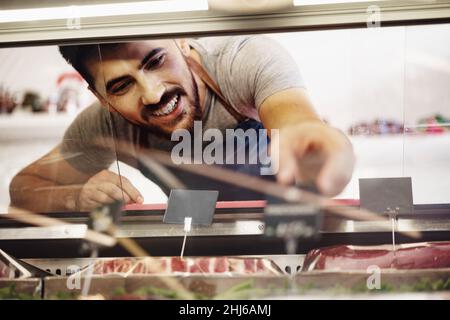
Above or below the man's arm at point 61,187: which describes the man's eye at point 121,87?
above

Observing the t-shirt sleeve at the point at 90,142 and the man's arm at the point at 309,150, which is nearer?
the man's arm at the point at 309,150

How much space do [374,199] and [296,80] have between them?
0.72 meters

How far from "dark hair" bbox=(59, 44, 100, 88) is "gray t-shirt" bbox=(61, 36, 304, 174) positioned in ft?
0.57

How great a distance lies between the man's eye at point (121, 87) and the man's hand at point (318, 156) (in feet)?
2.86

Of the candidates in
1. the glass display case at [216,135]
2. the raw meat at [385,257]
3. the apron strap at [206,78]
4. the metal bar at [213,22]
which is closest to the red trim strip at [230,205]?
the glass display case at [216,135]

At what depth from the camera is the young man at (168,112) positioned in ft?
9.34

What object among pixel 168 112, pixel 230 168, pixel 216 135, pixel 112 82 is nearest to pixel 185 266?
pixel 230 168

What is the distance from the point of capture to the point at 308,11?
2.86 metres

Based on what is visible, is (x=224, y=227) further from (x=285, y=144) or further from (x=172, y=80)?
(x=172, y=80)

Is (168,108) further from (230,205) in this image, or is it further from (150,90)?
(230,205)

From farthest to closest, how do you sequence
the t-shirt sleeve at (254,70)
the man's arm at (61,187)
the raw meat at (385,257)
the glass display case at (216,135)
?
the man's arm at (61,187)
the t-shirt sleeve at (254,70)
the glass display case at (216,135)
the raw meat at (385,257)


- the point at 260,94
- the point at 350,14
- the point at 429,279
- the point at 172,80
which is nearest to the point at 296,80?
the point at 260,94

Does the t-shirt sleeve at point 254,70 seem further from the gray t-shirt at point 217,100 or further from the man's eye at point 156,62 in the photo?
the man's eye at point 156,62

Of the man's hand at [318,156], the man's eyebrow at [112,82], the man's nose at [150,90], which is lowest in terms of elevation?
the man's hand at [318,156]
